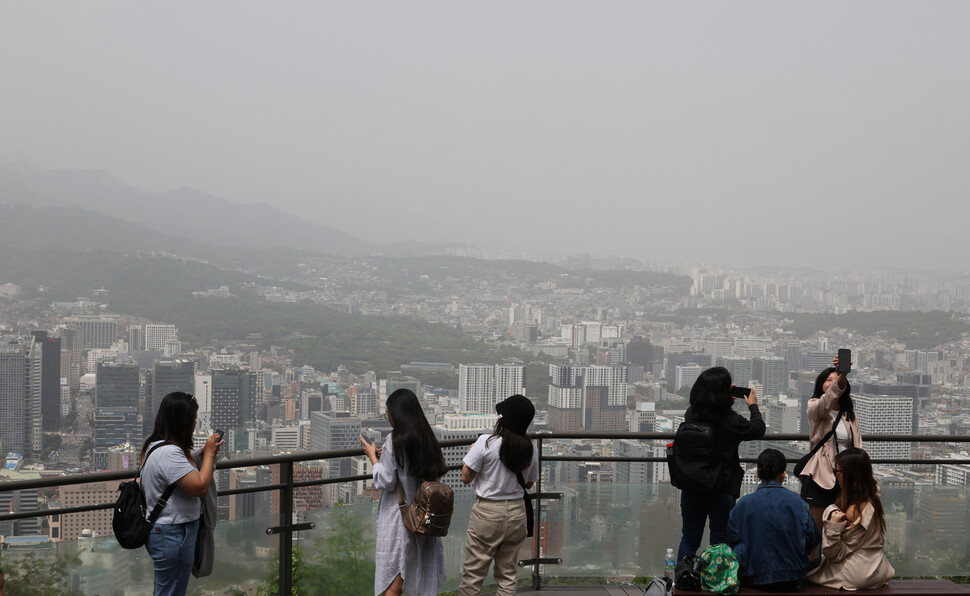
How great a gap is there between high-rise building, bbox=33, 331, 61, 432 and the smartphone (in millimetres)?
47773

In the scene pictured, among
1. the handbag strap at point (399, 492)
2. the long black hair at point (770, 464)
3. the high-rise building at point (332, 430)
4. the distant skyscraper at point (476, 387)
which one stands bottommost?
the high-rise building at point (332, 430)

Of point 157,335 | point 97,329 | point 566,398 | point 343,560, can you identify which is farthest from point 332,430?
point 343,560

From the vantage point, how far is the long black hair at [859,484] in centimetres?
374

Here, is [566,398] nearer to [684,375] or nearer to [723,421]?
[684,375]

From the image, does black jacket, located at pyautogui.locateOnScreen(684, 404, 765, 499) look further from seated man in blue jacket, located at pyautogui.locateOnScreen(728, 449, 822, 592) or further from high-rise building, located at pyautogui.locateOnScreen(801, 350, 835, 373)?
high-rise building, located at pyautogui.locateOnScreen(801, 350, 835, 373)

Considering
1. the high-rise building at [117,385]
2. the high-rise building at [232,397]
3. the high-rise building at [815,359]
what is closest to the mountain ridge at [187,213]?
the high-rise building at [117,385]

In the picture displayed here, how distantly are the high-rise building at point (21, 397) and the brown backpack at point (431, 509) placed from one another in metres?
44.4

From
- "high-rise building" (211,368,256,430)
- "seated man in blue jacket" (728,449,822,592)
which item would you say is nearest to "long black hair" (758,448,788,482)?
"seated man in blue jacket" (728,449,822,592)

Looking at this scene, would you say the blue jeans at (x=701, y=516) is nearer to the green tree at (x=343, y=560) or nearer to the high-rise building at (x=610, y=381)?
the green tree at (x=343, y=560)

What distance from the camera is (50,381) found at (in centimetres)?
4984

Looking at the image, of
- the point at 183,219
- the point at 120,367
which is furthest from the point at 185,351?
the point at 183,219

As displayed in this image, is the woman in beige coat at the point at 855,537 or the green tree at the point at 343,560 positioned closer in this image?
the woman in beige coat at the point at 855,537

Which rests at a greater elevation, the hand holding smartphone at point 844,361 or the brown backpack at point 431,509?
the hand holding smartphone at point 844,361

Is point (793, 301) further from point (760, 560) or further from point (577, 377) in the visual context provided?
point (760, 560)
